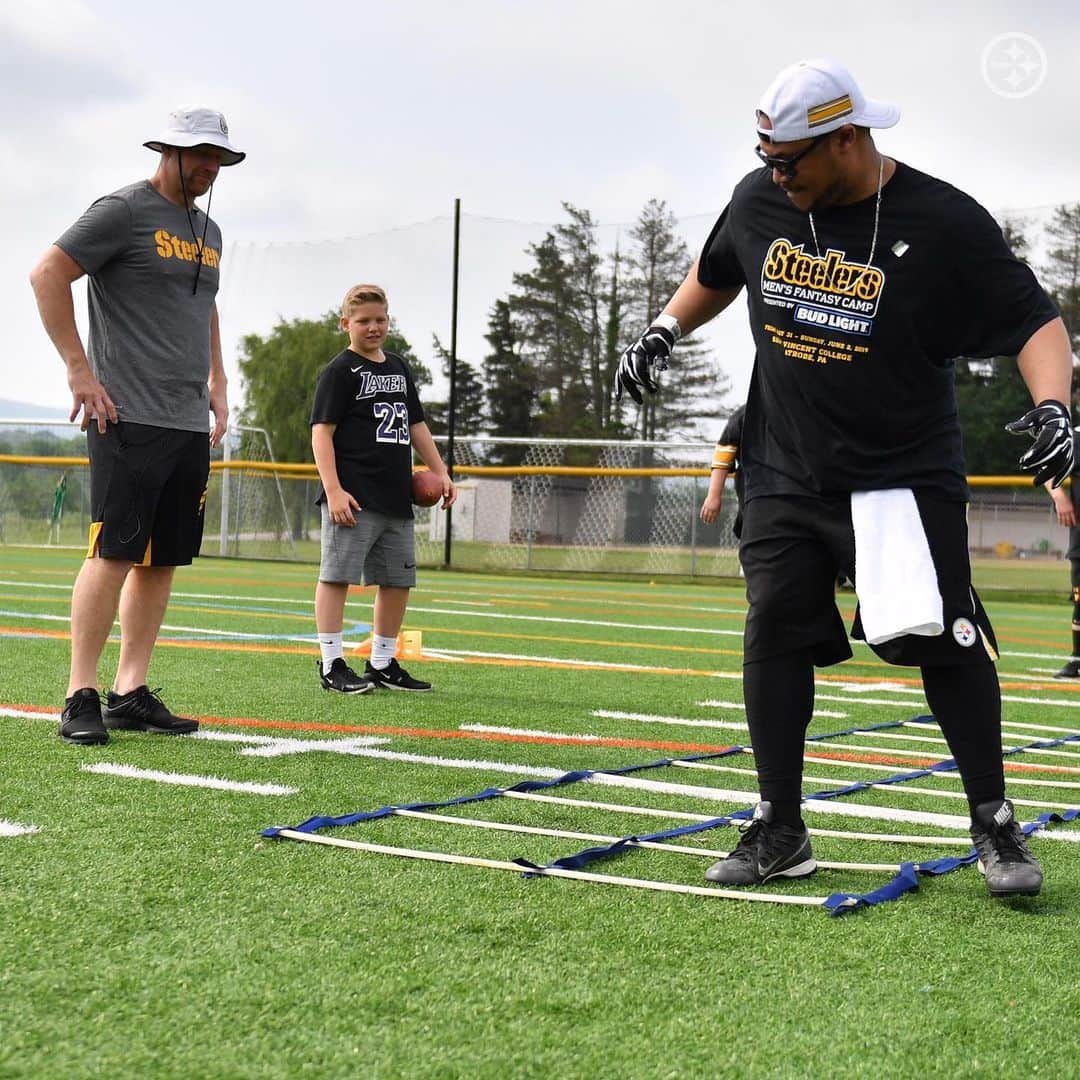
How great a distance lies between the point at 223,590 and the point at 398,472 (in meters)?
8.94

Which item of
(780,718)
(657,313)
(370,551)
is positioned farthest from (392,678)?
(657,313)

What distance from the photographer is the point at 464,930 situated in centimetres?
284

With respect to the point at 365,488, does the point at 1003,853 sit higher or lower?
lower

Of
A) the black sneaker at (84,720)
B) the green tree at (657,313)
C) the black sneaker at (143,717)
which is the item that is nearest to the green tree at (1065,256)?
the green tree at (657,313)

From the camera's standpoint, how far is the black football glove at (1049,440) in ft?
10.8

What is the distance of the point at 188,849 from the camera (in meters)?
3.41

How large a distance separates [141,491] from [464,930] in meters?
2.92

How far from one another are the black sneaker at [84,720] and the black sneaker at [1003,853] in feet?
9.45

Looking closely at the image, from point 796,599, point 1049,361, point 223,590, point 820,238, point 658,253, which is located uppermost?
point 658,253

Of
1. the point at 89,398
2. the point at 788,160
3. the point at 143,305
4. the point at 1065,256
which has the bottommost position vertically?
the point at 89,398

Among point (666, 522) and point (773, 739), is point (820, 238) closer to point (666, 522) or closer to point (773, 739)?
point (773, 739)

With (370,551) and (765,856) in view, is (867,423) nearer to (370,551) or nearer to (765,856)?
(765,856)

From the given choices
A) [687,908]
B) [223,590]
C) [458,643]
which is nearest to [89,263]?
[687,908]

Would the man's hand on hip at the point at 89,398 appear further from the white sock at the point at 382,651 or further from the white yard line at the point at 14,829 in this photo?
the white sock at the point at 382,651
